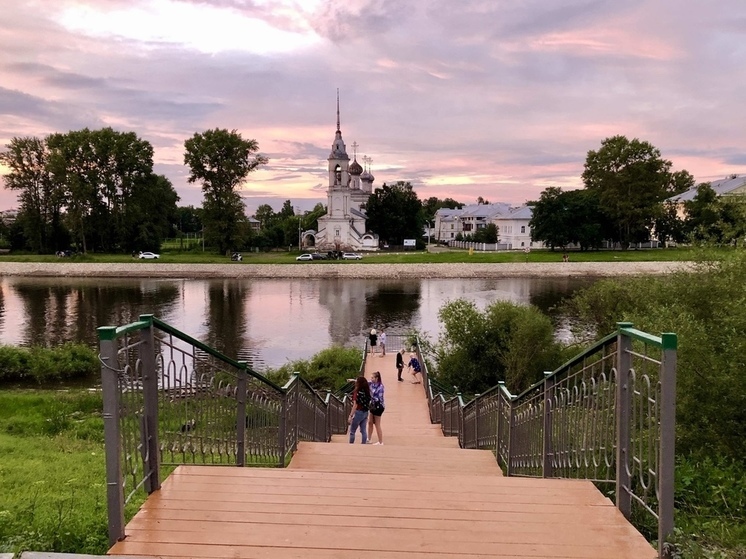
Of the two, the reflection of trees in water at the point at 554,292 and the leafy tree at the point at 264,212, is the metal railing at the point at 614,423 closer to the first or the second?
the reflection of trees in water at the point at 554,292

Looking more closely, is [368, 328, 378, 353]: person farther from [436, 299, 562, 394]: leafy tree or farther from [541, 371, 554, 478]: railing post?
[541, 371, 554, 478]: railing post

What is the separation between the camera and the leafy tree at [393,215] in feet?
288

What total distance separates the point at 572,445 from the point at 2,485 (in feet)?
20.8

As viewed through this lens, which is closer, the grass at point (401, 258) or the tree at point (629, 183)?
the grass at point (401, 258)

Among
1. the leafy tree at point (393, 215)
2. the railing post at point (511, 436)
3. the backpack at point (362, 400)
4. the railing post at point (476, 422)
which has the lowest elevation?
the railing post at point (476, 422)

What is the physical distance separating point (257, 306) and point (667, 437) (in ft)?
137

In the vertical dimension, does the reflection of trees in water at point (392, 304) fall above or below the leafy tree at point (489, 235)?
below

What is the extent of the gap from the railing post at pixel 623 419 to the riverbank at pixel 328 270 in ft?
196

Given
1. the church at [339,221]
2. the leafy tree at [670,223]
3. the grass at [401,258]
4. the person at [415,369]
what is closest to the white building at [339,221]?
the church at [339,221]

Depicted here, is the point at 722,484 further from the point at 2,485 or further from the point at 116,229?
the point at 116,229

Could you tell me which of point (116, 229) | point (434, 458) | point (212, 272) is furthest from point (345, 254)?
point (434, 458)

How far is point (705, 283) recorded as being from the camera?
1348 cm

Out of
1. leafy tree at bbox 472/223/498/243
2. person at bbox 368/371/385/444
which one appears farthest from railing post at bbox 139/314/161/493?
leafy tree at bbox 472/223/498/243

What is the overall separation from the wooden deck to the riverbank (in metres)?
59.5
